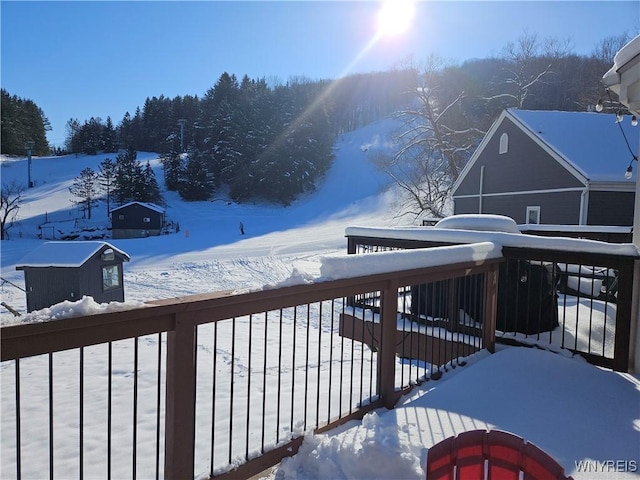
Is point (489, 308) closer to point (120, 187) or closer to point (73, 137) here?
point (120, 187)

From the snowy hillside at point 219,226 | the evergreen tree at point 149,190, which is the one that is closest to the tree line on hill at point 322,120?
the evergreen tree at point 149,190

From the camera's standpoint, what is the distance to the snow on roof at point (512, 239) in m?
3.60

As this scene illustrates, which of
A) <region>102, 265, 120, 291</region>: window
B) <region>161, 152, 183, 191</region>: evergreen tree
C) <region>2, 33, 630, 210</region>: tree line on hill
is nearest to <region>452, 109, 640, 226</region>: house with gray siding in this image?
<region>2, 33, 630, 210</region>: tree line on hill

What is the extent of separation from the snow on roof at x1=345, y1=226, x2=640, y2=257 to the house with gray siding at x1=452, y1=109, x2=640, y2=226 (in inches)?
359

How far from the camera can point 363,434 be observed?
2.25m

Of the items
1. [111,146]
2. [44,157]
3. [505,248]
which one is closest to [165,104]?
[111,146]

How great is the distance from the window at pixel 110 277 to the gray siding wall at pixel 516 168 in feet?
46.8

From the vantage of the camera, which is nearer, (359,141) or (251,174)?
(251,174)

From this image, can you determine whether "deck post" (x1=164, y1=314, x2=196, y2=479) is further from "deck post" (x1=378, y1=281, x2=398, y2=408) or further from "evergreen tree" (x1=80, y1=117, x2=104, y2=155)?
"evergreen tree" (x1=80, y1=117, x2=104, y2=155)

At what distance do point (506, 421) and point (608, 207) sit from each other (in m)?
12.2

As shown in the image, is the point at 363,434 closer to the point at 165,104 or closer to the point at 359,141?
the point at 359,141

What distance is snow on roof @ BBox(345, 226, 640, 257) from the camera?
11.8ft

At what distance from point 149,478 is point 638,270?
4300mm

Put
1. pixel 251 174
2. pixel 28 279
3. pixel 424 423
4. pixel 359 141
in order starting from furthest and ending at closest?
1. pixel 359 141
2. pixel 251 174
3. pixel 28 279
4. pixel 424 423
